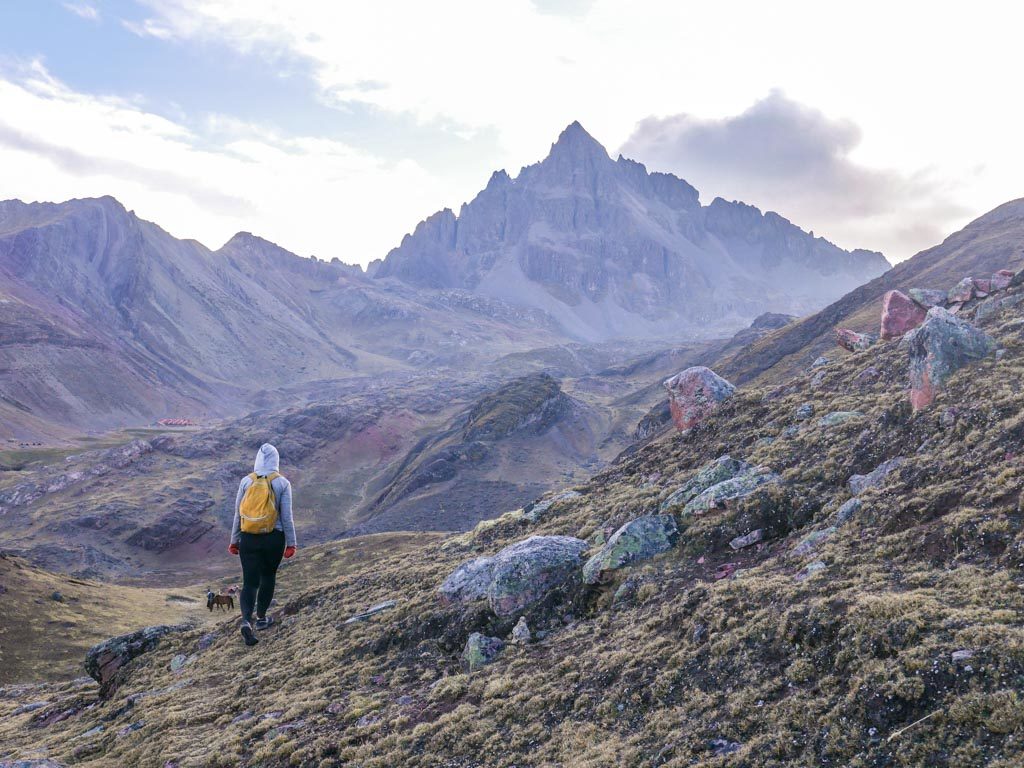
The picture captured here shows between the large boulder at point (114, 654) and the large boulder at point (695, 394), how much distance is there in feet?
89.8

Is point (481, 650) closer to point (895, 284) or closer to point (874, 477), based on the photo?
point (874, 477)

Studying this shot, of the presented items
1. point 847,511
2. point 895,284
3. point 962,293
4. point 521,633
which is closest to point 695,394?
point 962,293

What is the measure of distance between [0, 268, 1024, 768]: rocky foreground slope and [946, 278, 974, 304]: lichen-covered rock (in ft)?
18.2

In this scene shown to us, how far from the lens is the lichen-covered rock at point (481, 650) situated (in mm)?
14414

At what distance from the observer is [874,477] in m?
15.4

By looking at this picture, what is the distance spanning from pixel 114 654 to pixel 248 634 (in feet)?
28.6

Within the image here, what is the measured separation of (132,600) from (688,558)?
55.8 meters

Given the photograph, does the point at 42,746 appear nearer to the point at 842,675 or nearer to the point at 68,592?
the point at 842,675

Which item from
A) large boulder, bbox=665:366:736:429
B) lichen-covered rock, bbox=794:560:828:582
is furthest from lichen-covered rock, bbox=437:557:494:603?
large boulder, bbox=665:366:736:429

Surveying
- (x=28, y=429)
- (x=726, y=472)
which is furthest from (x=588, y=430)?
(x=28, y=429)

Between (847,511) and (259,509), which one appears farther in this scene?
(259,509)

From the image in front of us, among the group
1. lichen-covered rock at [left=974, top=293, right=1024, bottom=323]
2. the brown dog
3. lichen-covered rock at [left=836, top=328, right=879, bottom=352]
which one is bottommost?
the brown dog

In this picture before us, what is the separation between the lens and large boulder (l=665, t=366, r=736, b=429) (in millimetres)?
32844

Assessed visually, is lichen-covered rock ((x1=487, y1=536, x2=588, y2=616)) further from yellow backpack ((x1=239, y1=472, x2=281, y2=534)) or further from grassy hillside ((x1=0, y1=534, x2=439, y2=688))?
grassy hillside ((x1=0, y1=534, x2=439, y2=688))
